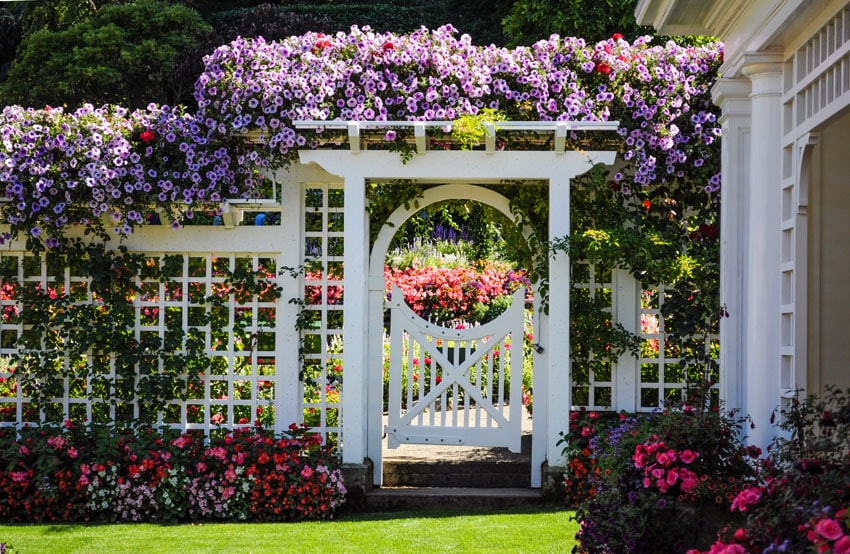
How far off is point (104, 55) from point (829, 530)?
50.9ft

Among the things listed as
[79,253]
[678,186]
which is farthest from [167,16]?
[678,186]

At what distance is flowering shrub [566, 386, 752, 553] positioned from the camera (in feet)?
14.2

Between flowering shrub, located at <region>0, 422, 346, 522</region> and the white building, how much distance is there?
8.78 ft

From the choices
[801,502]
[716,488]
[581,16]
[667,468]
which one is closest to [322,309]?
[667,468]

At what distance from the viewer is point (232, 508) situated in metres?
6.40

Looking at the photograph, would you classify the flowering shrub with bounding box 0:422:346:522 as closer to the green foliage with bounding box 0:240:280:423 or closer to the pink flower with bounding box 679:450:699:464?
the green foliage with bounding box 0:240:280:423

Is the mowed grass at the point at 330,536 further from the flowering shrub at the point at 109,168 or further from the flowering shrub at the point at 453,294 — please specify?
the flowering shrub at the point at 453,294

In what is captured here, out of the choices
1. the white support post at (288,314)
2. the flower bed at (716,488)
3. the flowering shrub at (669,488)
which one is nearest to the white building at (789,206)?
the flower bed at (716,488)

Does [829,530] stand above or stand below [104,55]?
below

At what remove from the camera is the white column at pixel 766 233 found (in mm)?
5090

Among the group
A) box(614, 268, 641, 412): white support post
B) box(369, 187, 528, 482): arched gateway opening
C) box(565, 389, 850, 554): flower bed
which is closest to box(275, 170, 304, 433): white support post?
box(369, 187, 528, 482): arched gateway opening

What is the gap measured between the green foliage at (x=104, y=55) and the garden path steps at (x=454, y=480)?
10439mm

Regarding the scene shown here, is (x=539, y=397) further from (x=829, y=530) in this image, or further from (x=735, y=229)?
(x=829, y=530)

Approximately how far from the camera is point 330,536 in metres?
5.86
